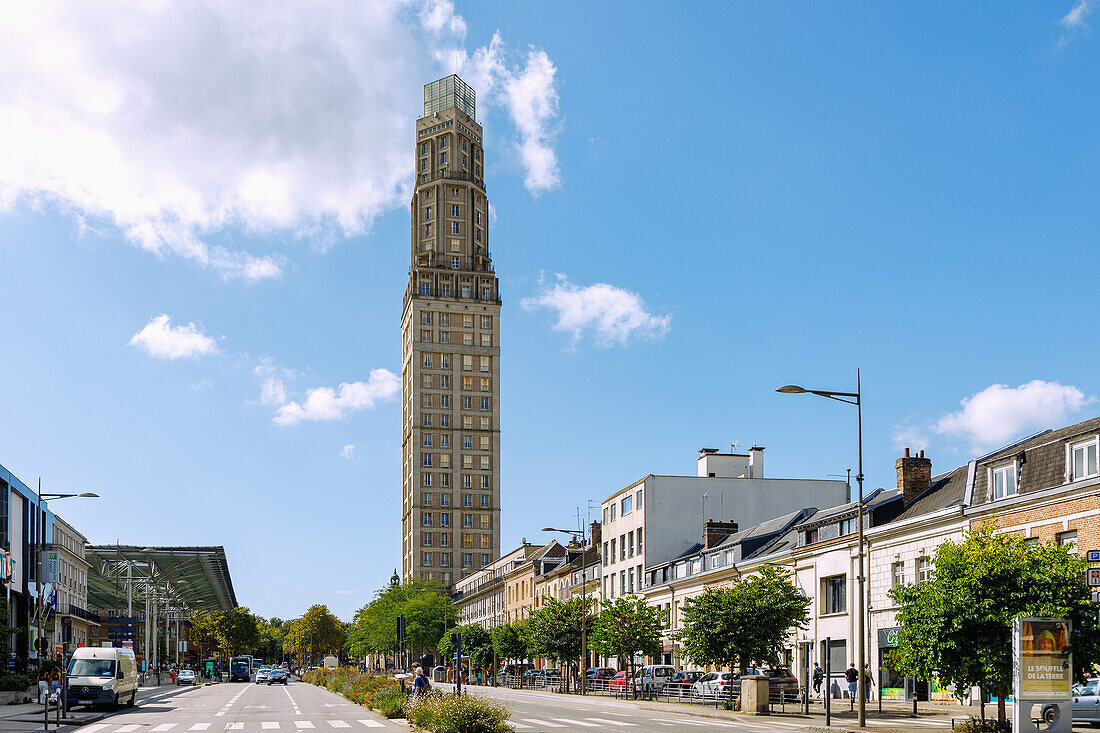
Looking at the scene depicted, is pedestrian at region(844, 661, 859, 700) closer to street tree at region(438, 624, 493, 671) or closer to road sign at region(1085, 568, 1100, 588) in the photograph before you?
road sign at region(1085, 568, 1100, 588)

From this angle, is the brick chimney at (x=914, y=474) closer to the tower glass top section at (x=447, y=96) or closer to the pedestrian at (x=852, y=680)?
the pedestrian at (x=852, y=680)

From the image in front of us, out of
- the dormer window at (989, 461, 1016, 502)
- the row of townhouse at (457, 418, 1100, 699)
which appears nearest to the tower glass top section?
the row of townhouse at (457, 418, 1100, 699)

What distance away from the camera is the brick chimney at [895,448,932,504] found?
49.2m

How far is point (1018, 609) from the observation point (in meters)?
24.7

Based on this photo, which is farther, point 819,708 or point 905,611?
point 819,708

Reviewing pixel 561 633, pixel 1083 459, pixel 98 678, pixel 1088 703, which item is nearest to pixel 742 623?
pixel 1083 459

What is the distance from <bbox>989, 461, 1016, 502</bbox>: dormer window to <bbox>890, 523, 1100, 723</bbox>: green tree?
1331 cm

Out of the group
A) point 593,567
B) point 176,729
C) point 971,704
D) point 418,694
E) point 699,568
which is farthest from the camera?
point 593,567

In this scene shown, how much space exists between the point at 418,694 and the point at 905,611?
553 inches

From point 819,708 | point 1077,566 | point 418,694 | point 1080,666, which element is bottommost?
point 819,708

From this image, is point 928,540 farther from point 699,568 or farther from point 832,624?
point 699,568

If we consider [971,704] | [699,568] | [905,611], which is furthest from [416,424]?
[905,611]

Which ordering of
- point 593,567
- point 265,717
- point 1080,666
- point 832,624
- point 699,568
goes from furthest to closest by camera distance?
1. point 593,567
2. point 699,568
3. point 832,624
4. point 265,717
5. point 1080,666

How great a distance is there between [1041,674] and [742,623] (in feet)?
75.1
